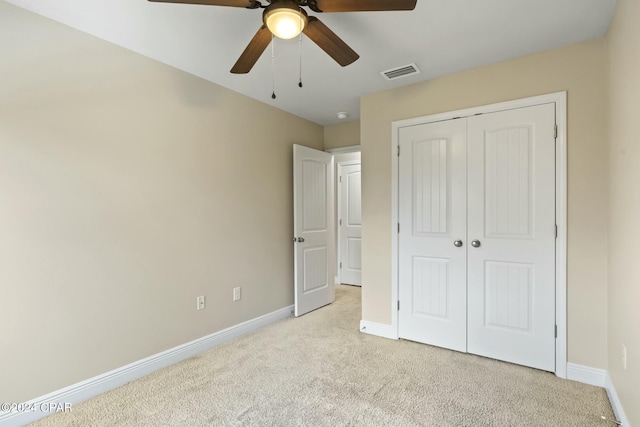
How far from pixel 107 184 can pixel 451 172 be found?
2.65 m

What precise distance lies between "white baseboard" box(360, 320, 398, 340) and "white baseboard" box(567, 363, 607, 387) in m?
1.29

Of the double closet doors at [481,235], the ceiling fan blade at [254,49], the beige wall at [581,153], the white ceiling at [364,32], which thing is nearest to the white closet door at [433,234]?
the double closet doors at [481,235]

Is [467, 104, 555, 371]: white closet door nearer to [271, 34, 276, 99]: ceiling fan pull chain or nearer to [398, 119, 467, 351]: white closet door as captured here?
[398, 119, 467, 351]: white closet door

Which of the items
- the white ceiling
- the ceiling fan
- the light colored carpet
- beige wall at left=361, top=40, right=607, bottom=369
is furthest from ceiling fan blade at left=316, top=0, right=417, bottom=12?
the light colored carpet

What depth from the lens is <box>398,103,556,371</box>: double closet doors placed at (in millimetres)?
2340

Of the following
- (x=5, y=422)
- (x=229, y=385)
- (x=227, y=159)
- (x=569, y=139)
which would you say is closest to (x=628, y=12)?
(x=569, y=139)

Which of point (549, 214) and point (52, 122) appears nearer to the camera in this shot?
point (52, 122)

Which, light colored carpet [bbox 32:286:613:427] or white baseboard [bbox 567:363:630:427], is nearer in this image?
light colored carpet [bbox 32:286:613:427]

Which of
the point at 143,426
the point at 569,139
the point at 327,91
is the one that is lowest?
the point at 143,426

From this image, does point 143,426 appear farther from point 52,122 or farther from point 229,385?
point 52,122

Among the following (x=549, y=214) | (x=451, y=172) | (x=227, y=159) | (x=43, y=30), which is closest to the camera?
(x=43, y=30)

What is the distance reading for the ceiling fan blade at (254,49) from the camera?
1.64 meters

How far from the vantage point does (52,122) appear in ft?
6.33

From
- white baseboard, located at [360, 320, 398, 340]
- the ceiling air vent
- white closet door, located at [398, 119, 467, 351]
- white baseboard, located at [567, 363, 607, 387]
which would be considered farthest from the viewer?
white baseboard, located at [360, 320, 398, 340]
